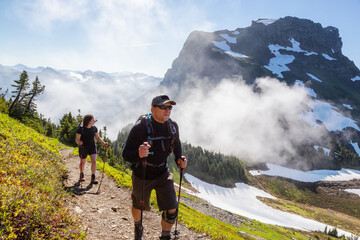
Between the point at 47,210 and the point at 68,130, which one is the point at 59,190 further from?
the point at 68,130

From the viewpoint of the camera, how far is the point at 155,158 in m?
4.41

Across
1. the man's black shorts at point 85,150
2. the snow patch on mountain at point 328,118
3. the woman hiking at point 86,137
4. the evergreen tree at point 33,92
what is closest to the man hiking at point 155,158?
the woman hiking at point 86,137

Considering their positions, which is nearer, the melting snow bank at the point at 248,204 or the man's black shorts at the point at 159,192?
the man's black shorts at the point at 159,192

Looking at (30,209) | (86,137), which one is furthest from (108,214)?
(86,137)

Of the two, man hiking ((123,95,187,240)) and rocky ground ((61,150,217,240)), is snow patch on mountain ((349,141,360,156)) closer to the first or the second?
rocky ground ((61,150,217,240))

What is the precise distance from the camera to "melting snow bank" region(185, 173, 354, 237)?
67.8 metres

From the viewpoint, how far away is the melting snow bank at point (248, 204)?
222 ft

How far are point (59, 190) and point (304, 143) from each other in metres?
188

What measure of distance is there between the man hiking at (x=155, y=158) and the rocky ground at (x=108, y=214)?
185 centimetres

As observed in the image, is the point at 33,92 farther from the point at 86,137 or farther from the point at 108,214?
the point at 108,214

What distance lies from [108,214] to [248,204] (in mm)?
91451

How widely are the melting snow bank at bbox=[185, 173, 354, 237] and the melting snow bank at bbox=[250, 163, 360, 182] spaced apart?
30.6 meters

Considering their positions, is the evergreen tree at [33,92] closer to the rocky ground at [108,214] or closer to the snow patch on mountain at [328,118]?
the rocky ground at [108,214]

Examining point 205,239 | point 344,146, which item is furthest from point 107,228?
point 344,146
